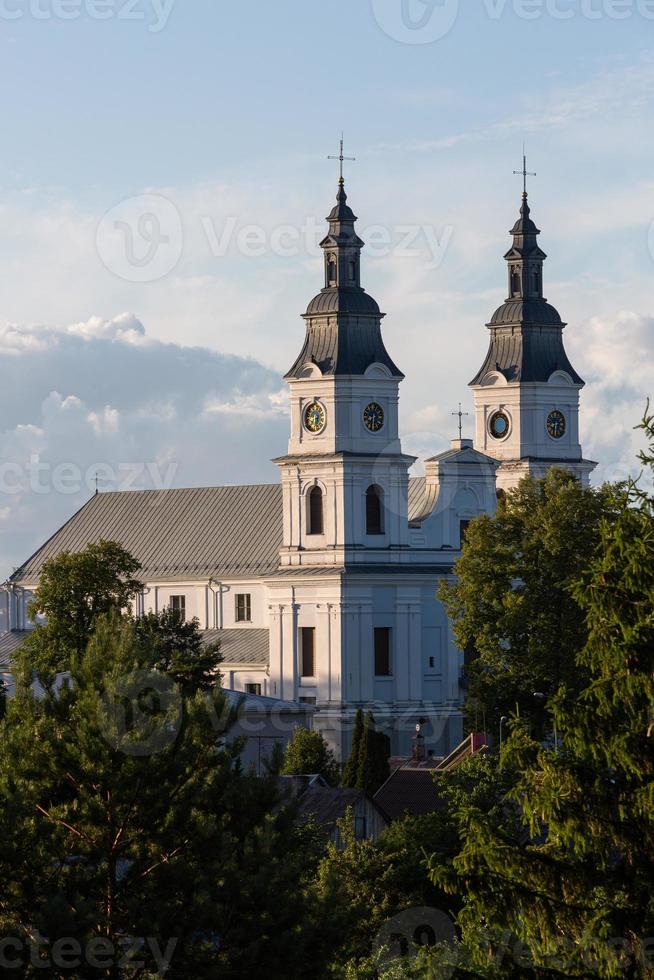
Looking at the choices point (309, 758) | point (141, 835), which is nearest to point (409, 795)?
point (309, 758)

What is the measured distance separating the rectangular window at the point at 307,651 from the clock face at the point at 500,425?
1512 centimetres

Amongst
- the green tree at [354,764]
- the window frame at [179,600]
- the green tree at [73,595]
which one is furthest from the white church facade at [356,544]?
the green tree at [354,764]

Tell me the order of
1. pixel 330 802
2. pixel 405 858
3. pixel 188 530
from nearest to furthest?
1. pixel 405 858
2. pixel 330 802
3. pixel 188 530

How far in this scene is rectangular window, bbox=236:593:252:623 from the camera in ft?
326

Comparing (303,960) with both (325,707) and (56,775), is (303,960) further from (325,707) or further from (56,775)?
(325,707)

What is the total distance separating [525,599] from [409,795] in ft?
33.7

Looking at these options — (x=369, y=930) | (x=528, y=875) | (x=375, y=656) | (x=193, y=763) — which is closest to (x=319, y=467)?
(x=375, y=656)

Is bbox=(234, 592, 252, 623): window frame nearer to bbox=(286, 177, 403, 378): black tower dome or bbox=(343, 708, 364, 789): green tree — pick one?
bbox=(286, 177, 403, 378): black tower dome

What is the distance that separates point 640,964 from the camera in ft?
73.6

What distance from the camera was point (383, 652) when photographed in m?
89.4

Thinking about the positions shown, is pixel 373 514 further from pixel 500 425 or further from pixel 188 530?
pixel 188 530

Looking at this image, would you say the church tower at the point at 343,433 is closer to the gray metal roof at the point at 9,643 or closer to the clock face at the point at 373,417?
the clock face at the point at 373,417

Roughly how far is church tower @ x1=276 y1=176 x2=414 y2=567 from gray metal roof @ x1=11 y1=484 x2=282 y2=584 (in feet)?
19.1

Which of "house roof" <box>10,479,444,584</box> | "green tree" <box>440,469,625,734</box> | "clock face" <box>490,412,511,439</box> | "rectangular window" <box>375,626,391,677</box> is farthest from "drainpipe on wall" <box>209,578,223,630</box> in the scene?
"green tree" <box>440,469,625,734</box>
